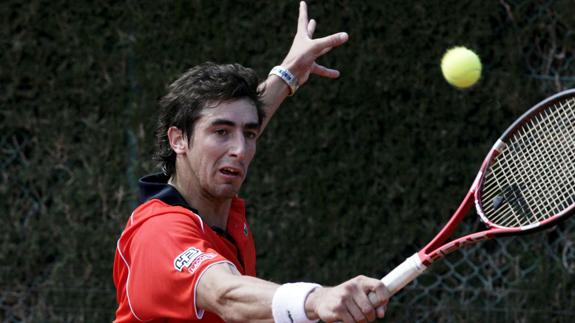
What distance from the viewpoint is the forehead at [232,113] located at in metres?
3.53

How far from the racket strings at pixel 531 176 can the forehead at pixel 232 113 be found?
84cm

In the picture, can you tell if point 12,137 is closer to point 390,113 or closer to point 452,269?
point 390,113

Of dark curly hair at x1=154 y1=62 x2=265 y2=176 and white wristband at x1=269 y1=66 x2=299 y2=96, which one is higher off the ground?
white wristband at x1=269 y1=66 x2=299 y2=96

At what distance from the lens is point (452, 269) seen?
5.73 m

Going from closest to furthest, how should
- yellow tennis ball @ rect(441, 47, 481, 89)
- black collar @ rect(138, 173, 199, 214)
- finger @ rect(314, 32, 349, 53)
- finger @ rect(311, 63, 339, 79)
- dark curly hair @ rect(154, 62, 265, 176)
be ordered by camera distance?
black collar @ rect(138, 173, 199, 214) < dark curly hair @ rect(154, 62, 265, 176) < finger @ rect(314, 32, 349, 53) < finger @ rect(311, 63, 339, 79) < yellow tennis ball @ rect(441, 47, 481, 89)

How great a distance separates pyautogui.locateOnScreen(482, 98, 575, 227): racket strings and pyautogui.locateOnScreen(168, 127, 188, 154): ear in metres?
1.06

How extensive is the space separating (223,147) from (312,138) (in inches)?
90.5

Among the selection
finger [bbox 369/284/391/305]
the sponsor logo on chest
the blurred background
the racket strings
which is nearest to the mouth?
the sponsor logo on chest

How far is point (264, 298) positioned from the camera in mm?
2789

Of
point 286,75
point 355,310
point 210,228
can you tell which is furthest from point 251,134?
point 355,310

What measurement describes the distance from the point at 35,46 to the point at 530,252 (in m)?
3.07

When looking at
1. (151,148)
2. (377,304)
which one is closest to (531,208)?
(377,304)

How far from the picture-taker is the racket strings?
351 centimetres

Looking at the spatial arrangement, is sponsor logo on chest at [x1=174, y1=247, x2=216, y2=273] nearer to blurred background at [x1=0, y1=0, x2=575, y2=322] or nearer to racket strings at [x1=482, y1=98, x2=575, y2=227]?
racket strings at [x1=482, y1=98, x2=575, y2=227]
